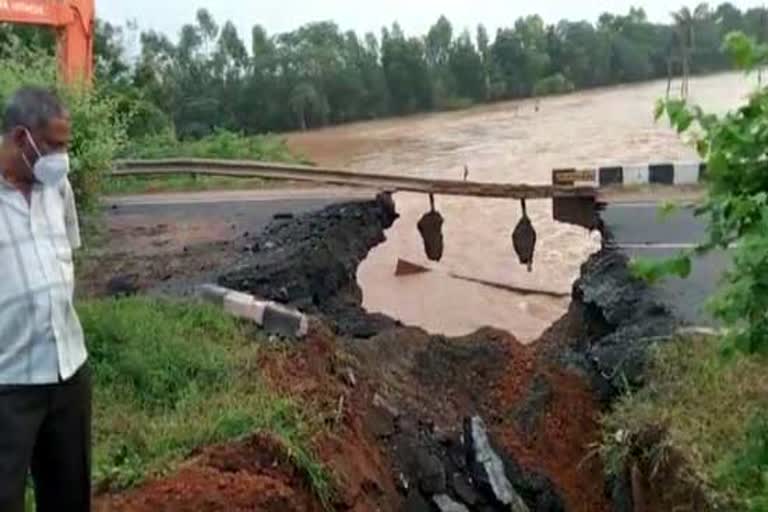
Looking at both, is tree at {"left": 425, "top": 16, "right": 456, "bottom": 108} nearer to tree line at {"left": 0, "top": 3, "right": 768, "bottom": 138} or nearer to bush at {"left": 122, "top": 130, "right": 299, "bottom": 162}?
tree line at {"left": 0, "top": 3, "right": 768, "bottom": 138}

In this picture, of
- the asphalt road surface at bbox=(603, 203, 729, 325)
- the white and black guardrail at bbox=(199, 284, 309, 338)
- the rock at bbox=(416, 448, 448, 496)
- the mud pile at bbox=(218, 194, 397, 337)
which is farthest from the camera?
→ the mud pile at bbox=(218, 194, 397, 337)

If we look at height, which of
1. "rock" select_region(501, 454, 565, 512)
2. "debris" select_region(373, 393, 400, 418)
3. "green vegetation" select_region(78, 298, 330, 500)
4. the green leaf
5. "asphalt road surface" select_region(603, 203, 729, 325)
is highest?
the green leaf

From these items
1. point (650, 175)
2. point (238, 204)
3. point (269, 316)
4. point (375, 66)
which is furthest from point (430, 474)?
point (375, 66)

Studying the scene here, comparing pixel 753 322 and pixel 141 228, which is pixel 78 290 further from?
pixel 753 322

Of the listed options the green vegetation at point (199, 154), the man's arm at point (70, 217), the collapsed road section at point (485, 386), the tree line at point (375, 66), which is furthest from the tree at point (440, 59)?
the man's arm at point (70, 217)

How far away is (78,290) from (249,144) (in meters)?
13.6

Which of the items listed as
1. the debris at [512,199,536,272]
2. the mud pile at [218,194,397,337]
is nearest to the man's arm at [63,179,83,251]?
the mud pile at [218,194,397,337]

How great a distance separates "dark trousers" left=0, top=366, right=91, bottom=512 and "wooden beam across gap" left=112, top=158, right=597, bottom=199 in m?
5.17

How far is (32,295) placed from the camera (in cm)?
344

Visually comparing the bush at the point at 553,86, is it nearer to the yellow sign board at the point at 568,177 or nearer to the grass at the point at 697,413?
the yellow sign board at the point at 568,177

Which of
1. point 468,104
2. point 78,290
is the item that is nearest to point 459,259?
point 78,290

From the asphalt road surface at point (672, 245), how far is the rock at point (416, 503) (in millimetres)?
1887

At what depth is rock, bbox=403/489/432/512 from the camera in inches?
253

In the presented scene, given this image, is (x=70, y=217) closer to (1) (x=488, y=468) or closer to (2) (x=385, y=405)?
(2) (x=385, y=405)
